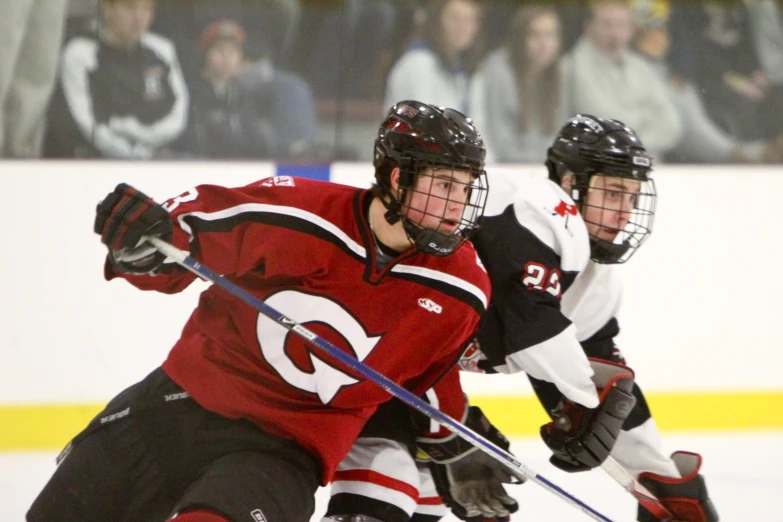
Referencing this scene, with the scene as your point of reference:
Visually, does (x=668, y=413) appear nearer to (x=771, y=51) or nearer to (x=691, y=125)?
(x=691, y=125)

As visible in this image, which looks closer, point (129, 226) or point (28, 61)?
point (129, 226)

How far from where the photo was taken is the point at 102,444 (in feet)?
6.64

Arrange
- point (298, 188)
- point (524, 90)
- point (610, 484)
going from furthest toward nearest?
point (524, 90)
point (610, 484)
point (298, 188)

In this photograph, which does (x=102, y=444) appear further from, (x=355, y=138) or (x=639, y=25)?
(x=639, y=25)

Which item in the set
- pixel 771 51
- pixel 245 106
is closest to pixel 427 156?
pixel 245 106

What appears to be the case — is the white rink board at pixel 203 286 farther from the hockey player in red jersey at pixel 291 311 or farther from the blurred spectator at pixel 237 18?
the hockey player in red jersey at pixel 291 311

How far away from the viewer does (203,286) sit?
3645mm

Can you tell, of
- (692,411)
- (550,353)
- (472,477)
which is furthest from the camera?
(692,411)

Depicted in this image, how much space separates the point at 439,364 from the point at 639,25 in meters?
2.92

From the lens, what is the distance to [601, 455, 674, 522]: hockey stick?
100 inches

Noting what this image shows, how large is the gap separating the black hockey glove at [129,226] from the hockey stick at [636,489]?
3.87ft

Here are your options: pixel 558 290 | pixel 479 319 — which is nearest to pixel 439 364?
pixel 479 319

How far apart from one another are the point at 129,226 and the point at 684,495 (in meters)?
1.50

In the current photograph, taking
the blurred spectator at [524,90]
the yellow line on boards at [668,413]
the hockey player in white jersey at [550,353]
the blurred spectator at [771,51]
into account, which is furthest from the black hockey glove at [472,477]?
the blurred spectator at [771,51]
